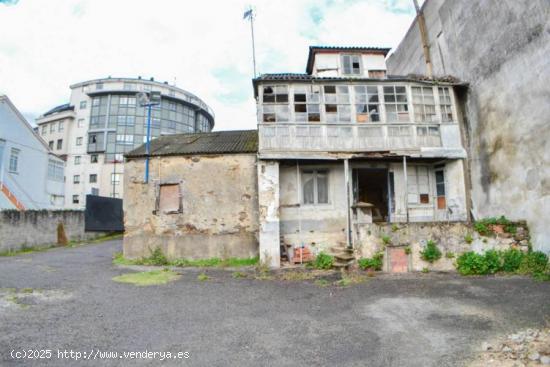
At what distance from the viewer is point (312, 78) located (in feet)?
39.1

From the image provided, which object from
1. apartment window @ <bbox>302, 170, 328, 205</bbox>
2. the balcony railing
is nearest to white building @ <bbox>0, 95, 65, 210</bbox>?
the balcony railing

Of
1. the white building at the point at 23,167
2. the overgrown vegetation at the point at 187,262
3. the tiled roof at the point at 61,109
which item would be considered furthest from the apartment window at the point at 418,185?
the tiled roof at the point at 61,109

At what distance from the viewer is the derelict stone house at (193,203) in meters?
11.8

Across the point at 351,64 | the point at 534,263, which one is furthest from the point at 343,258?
the point at 351,64

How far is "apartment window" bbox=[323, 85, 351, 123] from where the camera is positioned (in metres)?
11.9

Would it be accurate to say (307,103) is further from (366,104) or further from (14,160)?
(14,160)

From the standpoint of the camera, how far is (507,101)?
1019 centimetres

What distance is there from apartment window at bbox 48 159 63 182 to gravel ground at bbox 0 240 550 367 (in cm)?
2183

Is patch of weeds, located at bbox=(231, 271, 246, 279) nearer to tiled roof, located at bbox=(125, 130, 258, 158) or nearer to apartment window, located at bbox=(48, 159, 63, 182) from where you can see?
tiled roof, located at bbox=(125, 130, 258, 158)

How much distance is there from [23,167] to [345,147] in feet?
85.0

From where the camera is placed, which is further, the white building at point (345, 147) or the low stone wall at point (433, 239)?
the white building at point (345, 147)

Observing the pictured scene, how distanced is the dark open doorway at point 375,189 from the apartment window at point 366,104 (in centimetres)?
230

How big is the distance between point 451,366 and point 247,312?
376 centimetres

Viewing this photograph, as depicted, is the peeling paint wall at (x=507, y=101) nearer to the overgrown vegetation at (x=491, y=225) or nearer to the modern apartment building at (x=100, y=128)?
the overgrown vegetation at (x=491, y=225)
